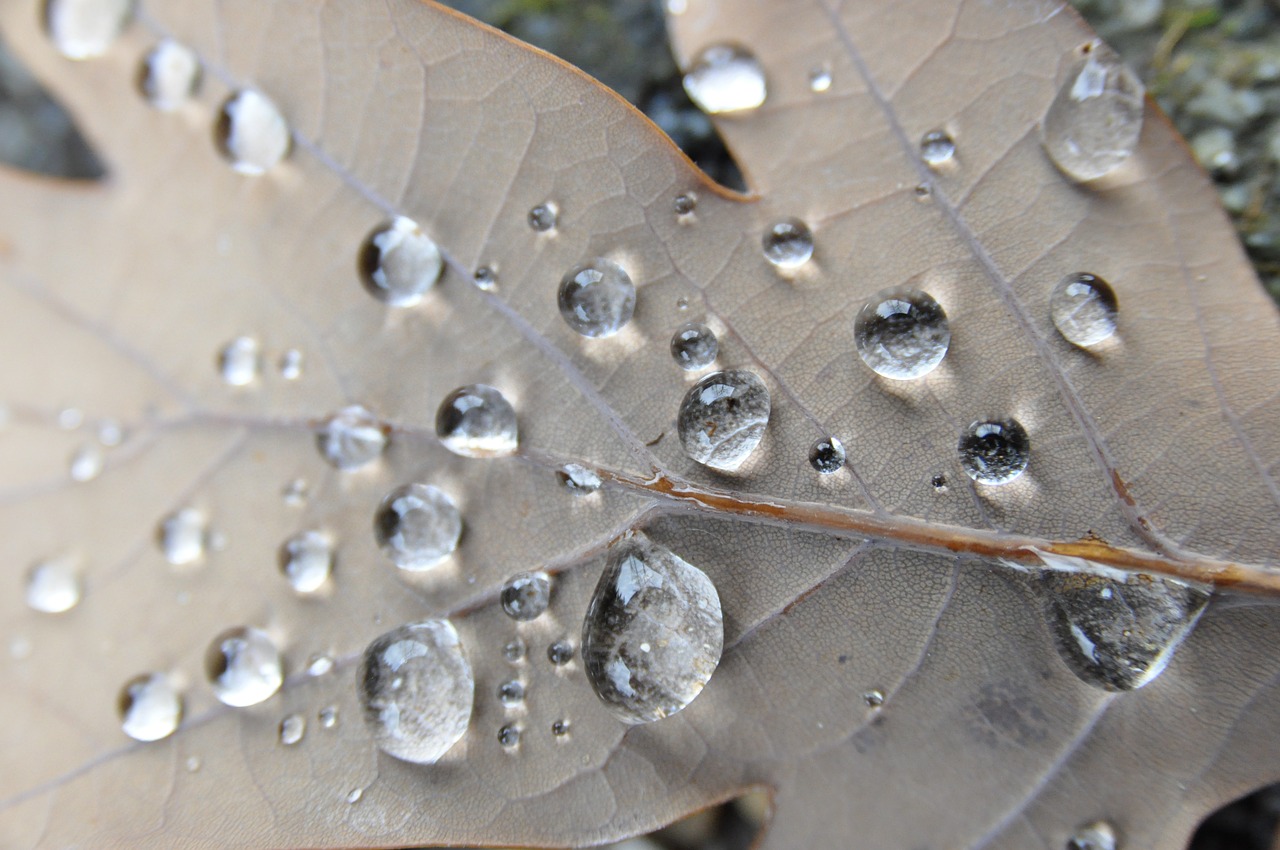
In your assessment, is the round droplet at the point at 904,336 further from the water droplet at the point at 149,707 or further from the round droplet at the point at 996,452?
the water droplet at the point at 149,707

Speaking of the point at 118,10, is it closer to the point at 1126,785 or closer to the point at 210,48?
the point at 210,48

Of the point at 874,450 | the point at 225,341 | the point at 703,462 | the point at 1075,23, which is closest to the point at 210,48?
the point at 225,341

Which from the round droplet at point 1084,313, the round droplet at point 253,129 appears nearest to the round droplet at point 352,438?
the round droplet at point 253,129

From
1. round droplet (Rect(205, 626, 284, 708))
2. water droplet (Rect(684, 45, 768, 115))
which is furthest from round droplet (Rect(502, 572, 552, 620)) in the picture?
water droplet (Rect(684, 45, 768, 115))

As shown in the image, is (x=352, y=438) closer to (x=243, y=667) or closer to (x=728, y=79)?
(x=243, y=667)

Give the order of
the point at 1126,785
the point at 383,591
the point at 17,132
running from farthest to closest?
1. the point at 17,132
2. the point at 383,591
3. the point at 1126,785
